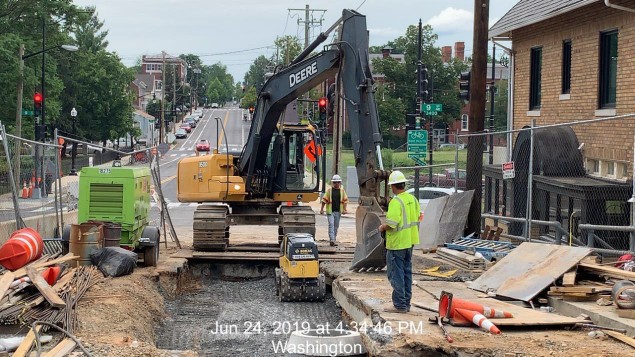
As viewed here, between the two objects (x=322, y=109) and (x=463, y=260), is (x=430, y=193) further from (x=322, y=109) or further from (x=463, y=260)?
(x=463, y=260)

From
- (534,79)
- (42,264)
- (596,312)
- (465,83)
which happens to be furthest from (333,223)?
(596,312)

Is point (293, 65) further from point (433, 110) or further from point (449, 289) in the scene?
point (433, 110)

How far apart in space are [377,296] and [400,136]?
66.5 meters

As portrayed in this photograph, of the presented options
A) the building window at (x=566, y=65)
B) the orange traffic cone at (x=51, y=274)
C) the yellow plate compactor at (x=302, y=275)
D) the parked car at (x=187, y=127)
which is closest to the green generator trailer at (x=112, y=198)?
the yellow plate compactor at (x=302, y=275)

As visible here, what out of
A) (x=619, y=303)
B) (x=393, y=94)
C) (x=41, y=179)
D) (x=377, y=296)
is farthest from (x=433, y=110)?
(x=393, y=94)

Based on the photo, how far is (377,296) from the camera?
1354 centimetres

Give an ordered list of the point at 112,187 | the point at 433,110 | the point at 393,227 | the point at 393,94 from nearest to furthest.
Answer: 1. the point at 393,227
2. the point at 112,187
3. the point at 433,110
4. the point at 393,94

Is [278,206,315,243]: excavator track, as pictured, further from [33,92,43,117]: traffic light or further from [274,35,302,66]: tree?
[274,35,302,66]: tree

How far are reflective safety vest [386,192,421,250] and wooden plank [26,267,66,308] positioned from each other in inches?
165

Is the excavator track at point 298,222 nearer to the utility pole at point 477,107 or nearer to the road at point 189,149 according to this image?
the road at point 189,149

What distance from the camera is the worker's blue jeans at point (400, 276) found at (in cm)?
1194

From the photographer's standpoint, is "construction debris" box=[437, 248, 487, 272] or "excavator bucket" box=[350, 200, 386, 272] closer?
"excavator bucket" box=[350, 200, 386, 272]

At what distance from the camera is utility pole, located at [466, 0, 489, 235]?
63.0ft

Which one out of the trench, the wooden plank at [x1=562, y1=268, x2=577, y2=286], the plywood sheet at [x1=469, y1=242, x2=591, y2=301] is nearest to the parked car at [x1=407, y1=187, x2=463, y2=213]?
the trench
